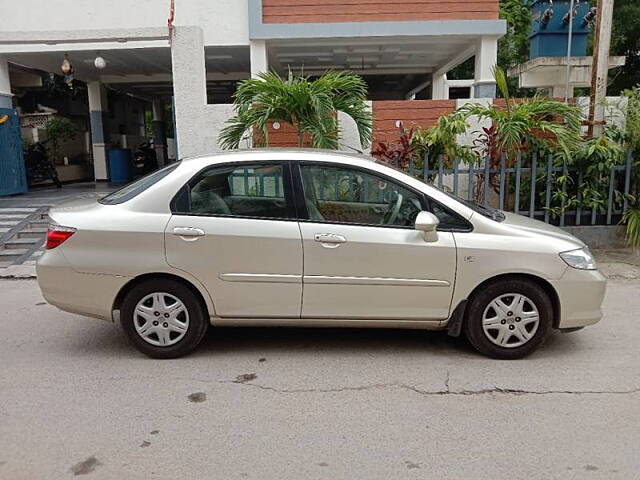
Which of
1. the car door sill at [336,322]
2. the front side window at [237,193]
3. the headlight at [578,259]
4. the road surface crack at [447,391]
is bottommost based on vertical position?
the road surface crack at [447,391]

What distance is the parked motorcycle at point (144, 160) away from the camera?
18.4 metres

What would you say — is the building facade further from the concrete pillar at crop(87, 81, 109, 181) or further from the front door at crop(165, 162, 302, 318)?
the front door at crop(165, 162, 302, 318)

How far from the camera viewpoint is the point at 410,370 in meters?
4.16

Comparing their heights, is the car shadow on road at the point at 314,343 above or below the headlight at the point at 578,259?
below

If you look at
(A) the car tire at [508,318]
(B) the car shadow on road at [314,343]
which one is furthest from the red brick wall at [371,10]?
(A) the car tire at [508,318]

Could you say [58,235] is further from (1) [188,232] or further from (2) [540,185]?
(2) [540,185]

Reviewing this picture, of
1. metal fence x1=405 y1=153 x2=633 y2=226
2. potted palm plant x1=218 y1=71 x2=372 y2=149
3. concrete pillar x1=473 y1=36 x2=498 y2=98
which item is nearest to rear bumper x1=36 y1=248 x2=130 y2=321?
potted palm plant x1=218 y1=71 x2=372 y2=149

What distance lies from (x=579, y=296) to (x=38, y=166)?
1456cm

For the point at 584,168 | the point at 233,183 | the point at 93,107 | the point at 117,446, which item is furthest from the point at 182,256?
the point at 93,107

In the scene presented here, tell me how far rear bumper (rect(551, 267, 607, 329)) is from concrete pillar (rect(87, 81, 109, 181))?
15.6 meters

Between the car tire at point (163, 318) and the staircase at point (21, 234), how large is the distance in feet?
14.8

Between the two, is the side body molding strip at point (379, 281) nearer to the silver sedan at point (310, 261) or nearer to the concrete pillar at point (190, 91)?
the silver sedan at point (310, 261)

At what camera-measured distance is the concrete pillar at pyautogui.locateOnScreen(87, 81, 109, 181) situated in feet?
54.5

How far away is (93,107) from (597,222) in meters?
14.5
